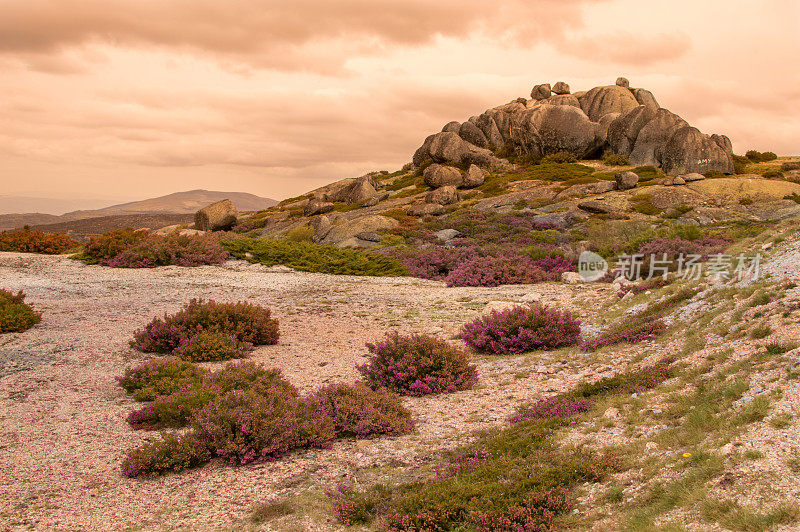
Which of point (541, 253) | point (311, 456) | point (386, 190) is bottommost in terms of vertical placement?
point (311, 456)

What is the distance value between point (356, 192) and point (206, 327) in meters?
47.2

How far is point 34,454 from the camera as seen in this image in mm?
6477

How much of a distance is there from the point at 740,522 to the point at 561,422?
2.92m

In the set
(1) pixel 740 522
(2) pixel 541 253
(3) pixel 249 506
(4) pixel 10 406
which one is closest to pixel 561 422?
(1) pixel 740 522

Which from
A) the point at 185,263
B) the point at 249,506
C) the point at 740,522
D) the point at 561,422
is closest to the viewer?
the point at 740,522

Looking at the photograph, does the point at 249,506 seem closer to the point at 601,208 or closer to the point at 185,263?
the point at 185,263

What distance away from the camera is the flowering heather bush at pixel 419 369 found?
8.82m

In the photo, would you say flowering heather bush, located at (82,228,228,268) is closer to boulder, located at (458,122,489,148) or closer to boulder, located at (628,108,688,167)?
boulder, located at (628,108,688,167)

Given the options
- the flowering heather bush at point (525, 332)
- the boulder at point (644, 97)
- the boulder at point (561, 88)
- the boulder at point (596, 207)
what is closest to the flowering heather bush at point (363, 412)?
the flowering heather bush at point (525, 332)

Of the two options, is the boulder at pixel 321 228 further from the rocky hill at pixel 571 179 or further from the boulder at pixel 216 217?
the boulder at pixel 216 217

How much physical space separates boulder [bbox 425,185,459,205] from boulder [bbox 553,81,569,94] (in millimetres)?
53326

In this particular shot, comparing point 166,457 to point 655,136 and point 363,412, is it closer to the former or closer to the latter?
point 363,412

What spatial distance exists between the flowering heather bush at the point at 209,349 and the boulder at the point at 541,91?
294 ft

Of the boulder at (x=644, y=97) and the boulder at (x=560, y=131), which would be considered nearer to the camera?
the boulder at (x=560, y=131)
